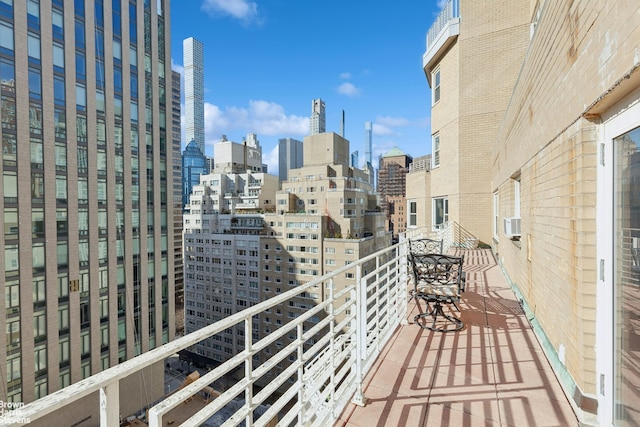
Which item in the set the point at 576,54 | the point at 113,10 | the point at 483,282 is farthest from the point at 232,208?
the point at 576,54

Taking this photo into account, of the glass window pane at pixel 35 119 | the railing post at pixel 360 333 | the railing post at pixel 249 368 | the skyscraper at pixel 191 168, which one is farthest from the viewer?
the skyscraper at pixel 191 168

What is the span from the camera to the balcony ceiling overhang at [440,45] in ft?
39.1

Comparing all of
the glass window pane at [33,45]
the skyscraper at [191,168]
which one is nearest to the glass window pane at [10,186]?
the glass window pane at [33,45]

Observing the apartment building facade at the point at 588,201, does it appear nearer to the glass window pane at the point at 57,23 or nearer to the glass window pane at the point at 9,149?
the glass window pane at the point at 9,149

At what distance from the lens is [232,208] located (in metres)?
50.1

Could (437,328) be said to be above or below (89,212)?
below

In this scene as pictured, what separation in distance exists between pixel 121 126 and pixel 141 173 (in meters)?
2.88

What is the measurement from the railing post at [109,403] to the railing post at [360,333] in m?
2.07

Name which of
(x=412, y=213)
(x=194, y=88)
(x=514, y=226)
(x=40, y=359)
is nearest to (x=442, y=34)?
(x=412, y=213)

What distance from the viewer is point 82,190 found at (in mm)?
15922

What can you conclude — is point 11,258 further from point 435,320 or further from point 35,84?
point 435,320

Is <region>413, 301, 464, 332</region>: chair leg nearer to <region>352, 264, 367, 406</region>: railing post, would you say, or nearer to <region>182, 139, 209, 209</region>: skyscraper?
<region>352, 264, 367, 406</region>: railing post

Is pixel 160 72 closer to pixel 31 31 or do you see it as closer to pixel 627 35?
pixel 31 31

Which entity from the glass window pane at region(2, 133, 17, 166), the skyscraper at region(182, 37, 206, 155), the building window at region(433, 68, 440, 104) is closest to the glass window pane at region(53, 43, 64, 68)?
the glass window pane at region(2, 133, 17, 166)
